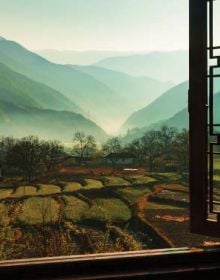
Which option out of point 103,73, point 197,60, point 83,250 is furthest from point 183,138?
point 197,60

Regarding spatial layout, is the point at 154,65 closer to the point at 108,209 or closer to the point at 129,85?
the point at 129,85

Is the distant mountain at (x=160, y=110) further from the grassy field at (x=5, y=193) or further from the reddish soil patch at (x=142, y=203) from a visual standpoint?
the grassy field at (x=5, y=193)

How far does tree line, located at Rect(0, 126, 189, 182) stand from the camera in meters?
2.51

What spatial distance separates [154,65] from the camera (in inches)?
102

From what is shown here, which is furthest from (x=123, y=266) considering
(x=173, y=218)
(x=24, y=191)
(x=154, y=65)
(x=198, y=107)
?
(x=154, y=65)

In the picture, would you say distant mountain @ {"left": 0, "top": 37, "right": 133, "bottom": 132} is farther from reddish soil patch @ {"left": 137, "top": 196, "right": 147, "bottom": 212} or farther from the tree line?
reddish soil patch @ {"left": 137, "top": 196, "right": 147, "bottom": 212}

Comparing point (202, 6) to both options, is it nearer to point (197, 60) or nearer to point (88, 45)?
point (197, 60)

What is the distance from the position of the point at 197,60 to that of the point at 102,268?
70cm

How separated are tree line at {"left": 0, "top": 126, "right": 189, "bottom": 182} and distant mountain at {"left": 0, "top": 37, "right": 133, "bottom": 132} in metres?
0.17

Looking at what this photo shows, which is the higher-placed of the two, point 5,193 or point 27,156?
point 27,156

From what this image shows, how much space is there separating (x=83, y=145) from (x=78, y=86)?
0.43 m

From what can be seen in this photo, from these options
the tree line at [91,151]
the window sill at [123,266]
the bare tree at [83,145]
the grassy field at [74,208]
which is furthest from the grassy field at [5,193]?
the window sill at [123,266]

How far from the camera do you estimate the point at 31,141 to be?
8.28ft

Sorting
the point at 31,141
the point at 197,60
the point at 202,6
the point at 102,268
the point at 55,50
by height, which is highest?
the point at 55,50
